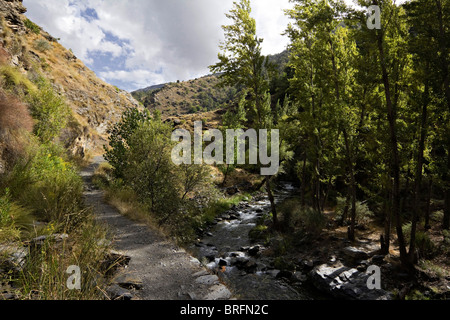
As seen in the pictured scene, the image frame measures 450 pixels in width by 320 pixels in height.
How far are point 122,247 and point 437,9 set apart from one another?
13.4 m

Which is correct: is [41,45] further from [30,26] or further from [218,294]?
[218,294]

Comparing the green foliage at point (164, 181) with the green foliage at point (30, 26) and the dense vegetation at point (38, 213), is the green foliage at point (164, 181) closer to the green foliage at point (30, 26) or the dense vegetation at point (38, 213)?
the dense vegetation at point (38, 213)

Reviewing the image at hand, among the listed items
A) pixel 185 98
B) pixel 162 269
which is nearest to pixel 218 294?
pixel 162 269

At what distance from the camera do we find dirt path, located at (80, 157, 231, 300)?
5188 millimetres

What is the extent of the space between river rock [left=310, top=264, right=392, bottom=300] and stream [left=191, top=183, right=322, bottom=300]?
0.72m

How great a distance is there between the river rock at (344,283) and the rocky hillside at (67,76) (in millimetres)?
18098

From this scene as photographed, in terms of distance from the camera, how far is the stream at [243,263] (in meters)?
8.90

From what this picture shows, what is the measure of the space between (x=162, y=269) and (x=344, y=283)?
717cm

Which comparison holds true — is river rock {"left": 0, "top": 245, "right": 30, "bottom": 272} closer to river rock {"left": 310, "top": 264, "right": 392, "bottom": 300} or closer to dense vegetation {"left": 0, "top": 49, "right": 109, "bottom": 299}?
dense vegetation {"left": 0, "top": 49, "right": 109, "bottom": 299}

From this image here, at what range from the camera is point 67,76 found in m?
28.7

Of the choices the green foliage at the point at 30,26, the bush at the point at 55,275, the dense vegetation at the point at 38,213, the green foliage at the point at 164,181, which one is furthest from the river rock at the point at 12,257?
the green foliage at the point at 30,26

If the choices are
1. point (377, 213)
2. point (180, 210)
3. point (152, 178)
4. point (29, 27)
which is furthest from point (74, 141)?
point (377, 213)

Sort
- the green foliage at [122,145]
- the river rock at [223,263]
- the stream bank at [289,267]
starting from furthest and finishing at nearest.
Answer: the green foliage at [122,145]
the river rock at [223,263]
the stream bank at [289,267]

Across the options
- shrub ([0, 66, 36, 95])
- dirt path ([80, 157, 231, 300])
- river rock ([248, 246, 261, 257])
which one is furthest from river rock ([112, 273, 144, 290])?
shrub ([0, 66, 36, 95])
